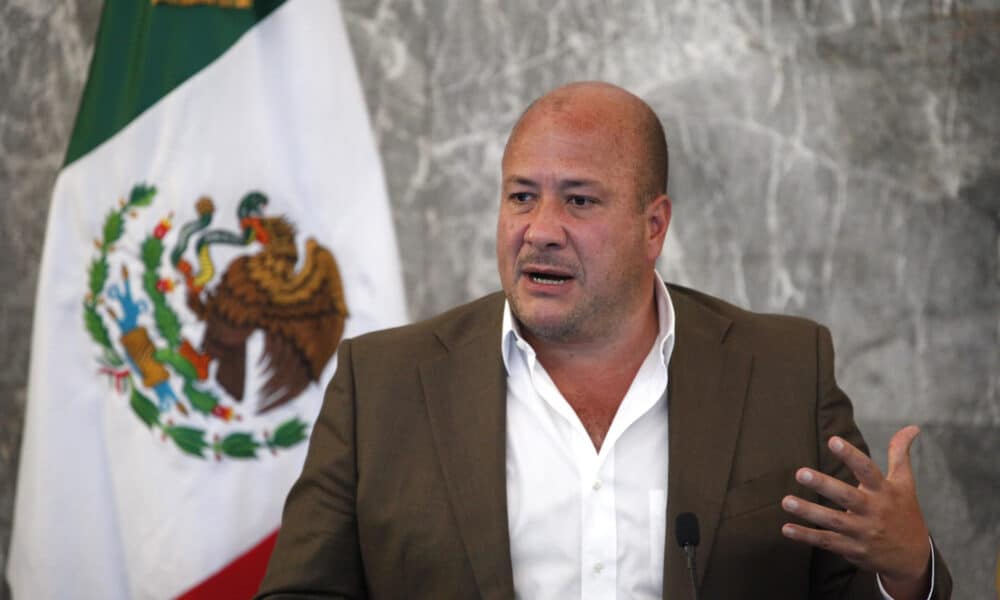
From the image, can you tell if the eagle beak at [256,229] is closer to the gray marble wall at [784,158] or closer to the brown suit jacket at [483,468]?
the gray marble wall at [784,158]

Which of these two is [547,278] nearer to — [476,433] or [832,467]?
[476,433]

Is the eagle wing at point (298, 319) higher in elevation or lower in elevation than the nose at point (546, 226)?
lower

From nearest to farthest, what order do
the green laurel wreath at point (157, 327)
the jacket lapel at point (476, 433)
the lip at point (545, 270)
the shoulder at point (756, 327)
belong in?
the jacket lapel at point (476, 433)
the lip at point (545, 270)
the shoulder at point (756, 327)
the green laurel wreath at point (157, 327)

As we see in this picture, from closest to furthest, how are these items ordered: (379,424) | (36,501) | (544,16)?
(379,424) → (36,501) → (544,16)

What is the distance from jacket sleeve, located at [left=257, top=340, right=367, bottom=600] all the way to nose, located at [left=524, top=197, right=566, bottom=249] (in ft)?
1.52

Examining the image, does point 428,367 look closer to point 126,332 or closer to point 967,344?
point 126,332

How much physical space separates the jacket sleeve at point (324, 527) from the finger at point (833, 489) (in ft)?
2.60

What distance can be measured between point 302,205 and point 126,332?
1.72 ft

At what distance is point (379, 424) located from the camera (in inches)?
77.1

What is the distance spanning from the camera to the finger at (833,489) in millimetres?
1557

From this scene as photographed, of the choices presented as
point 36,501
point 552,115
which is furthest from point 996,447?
point 36,501

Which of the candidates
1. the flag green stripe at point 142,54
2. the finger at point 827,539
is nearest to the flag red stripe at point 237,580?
the flag green stripe at point 142,54

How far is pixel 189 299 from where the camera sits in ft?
8.55

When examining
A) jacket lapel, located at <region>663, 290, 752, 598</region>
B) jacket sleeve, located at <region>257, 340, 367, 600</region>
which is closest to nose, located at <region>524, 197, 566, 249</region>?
jacket lapel, located at <region>663, 290, 752, 598</region>
